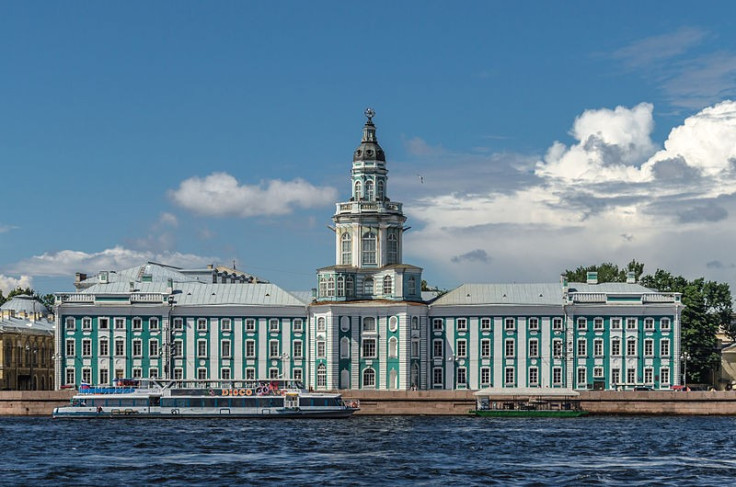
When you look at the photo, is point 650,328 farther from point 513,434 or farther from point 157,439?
point 157,439

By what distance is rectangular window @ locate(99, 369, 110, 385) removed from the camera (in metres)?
141

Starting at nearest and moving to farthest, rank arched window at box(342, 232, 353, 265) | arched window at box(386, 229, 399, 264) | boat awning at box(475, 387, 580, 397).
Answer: boat awning at box(475, 387, 580, 397), arched window at box(386, 229, 399, 264), arched window at box(342, 232, 353, 265)

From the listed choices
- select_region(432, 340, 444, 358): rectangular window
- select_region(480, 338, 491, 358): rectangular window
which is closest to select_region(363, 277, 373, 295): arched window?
select_region(432, 340, 444, 358): rectangular window

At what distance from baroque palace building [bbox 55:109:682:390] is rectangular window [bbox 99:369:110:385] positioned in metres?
0.09

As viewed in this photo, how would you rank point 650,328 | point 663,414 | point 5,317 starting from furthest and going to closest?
point 5,317 < point 650,328 < point 663,414

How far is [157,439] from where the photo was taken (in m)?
102

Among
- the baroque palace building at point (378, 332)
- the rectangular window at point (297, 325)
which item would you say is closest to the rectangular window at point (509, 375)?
the baroque palace building at point (378, 332)

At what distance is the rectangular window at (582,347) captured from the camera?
139625 mm

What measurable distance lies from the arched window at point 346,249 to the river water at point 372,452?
23.7 m

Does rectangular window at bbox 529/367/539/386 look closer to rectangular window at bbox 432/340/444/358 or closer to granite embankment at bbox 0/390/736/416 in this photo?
rectangular window at bbox 432/340/444/358

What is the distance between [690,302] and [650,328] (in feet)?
37.3

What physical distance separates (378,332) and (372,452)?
1892 inches

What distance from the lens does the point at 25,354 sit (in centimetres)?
16325

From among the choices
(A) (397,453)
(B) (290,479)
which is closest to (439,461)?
(A) (397,453)
